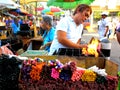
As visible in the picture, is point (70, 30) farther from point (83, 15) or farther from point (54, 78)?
point (54, 78)

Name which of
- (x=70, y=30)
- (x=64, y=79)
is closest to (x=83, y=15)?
(x=70, y=30)

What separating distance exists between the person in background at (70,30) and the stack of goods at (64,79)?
1540 millimetres

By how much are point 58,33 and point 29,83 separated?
5.69 feet

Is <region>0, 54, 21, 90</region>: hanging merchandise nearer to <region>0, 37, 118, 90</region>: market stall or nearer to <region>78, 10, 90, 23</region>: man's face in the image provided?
<region>0, 37, 118, 90</region>: market stall

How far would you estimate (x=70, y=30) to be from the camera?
14.7 ft

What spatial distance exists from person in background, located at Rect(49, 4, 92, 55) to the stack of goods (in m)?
1.54

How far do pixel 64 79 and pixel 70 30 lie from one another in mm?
1788

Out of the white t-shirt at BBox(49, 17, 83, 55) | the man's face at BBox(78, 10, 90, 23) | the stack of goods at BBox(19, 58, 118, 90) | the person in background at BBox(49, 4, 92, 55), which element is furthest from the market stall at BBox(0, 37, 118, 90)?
the man's face at BBox(78, 10, 90, 23)

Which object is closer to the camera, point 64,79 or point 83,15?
point 64,79

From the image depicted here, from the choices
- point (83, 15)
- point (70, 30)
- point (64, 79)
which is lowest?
point (64, 79)

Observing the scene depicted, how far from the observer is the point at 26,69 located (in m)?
2.78

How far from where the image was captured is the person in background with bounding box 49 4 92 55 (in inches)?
171

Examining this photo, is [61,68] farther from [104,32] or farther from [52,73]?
[104,32]

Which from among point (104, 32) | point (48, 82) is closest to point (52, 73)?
point (48, 82)
